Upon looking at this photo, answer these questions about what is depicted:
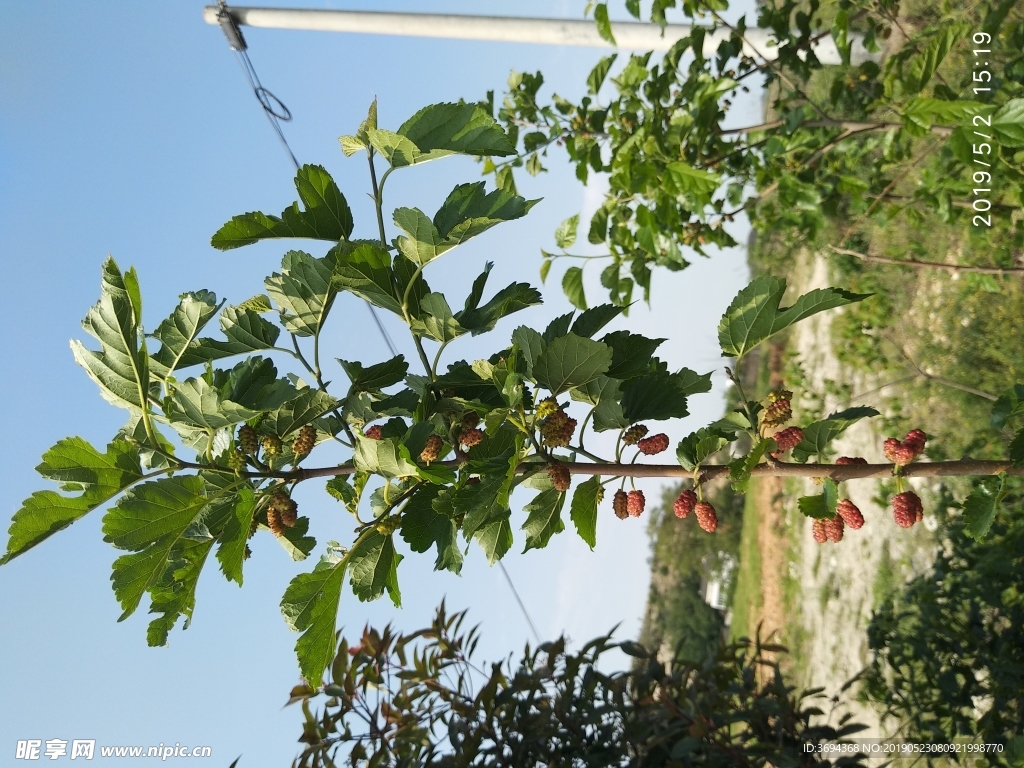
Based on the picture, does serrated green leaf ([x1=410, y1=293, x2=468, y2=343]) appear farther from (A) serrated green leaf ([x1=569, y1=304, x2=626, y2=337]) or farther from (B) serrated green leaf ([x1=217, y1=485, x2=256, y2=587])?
(B) serrated green leaf ([x1=217, y1=485, x2=256, y2=587])

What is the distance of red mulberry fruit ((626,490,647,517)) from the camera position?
1129 millimetres

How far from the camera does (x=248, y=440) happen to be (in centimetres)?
105

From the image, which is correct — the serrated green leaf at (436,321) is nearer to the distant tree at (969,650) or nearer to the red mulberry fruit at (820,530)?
the red mulberry fruit at (820,530)

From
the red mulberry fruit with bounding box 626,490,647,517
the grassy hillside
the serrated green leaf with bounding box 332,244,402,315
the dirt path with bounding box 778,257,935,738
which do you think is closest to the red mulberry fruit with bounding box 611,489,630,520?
the red mulberry fruit with bounding box 626,490,647,517

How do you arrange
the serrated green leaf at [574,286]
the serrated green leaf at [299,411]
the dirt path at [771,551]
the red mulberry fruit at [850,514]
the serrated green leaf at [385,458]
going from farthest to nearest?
the dirt path at [771,551] < the serrated green leaf at [574,286] < the red mulberry fruit at [850,514] < the serrated green leaf at [299,411] < the serrated green leaf at [385,458]

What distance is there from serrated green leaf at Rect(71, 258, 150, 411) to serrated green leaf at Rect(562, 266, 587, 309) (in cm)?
197

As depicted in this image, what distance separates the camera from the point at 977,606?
266cm

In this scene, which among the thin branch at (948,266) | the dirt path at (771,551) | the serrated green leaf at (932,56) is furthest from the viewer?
the dirt path at (771,551)

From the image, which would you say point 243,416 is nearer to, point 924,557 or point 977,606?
point 977,606

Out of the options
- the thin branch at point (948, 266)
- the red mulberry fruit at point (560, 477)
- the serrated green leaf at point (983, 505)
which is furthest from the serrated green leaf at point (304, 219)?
the thin branch at point (948, 266)

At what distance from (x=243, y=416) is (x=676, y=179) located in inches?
59.0

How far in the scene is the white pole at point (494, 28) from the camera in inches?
185

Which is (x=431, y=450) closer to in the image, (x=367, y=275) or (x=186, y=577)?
(x=367, y=275)

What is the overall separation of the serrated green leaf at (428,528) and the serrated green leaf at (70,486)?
0.40 metres
